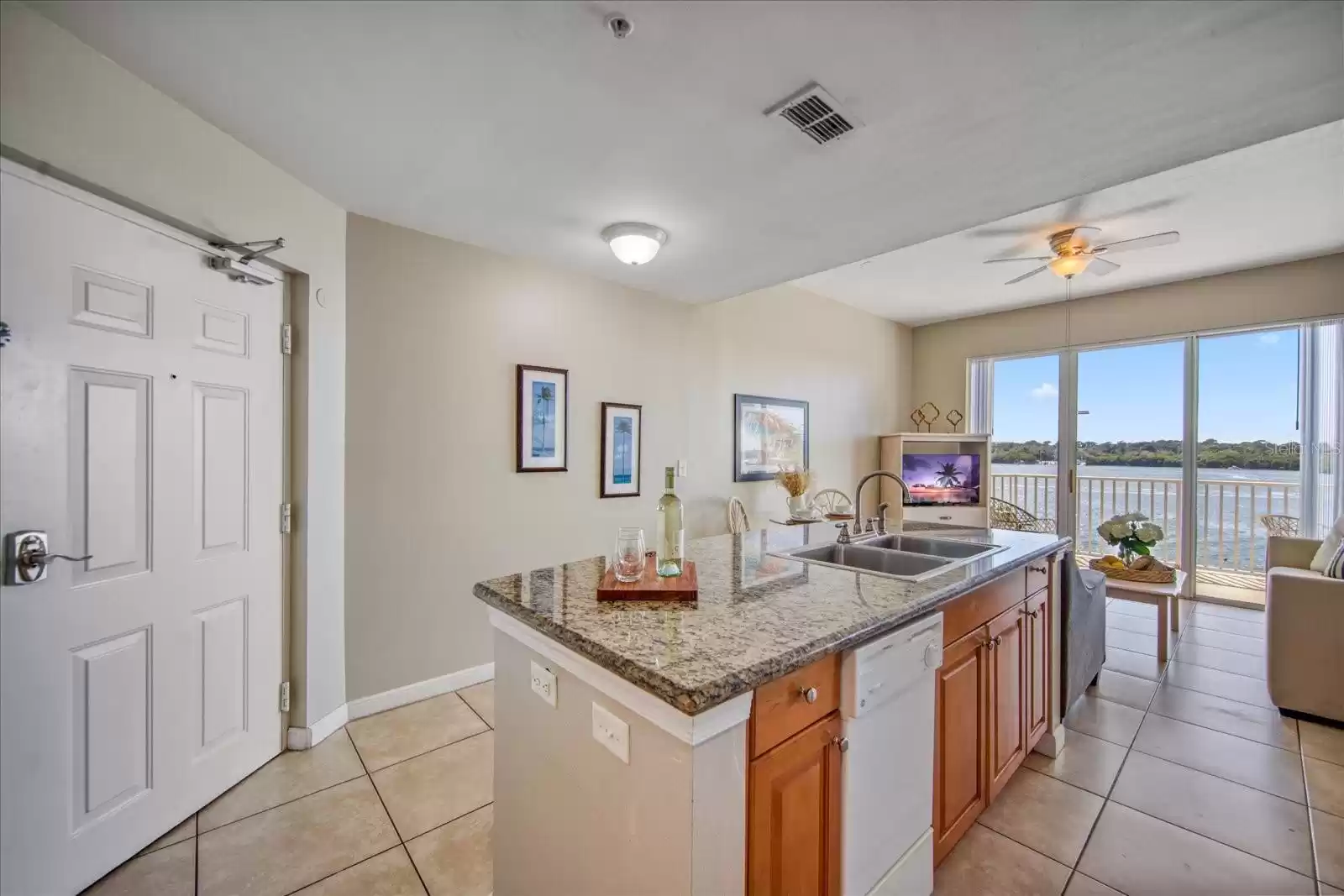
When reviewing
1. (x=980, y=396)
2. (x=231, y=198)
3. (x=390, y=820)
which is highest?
(x=231, y=198)

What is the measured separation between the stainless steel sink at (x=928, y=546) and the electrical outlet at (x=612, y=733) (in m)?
1.41

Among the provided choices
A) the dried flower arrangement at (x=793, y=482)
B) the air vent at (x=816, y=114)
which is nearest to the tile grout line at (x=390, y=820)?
the air vent at (x=816, y=114)

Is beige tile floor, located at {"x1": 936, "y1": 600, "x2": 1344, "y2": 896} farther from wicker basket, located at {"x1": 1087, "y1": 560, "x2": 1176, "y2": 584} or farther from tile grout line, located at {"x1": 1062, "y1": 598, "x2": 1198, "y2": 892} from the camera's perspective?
wicker basket, located at {"x1": 1087, "y1": 560, "x2": 1176, "y2": 584}

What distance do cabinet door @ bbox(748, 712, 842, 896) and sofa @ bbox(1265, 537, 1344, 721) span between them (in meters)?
2.85

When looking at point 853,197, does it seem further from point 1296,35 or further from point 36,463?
point 36,463

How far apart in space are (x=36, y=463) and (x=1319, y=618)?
490 centimetres

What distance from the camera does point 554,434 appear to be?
3170 mm

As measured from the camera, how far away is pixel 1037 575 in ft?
6.89

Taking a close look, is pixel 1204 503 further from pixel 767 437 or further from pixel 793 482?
pixel 767 437

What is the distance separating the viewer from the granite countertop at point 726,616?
0.97 meters

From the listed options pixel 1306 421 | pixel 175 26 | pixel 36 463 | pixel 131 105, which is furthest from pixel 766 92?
pixel 1306 421

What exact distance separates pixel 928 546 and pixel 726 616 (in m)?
1.33

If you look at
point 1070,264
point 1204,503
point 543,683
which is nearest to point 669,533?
point 543,683

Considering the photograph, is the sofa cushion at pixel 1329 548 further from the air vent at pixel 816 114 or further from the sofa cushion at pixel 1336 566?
the air vent at pixel 816 114
